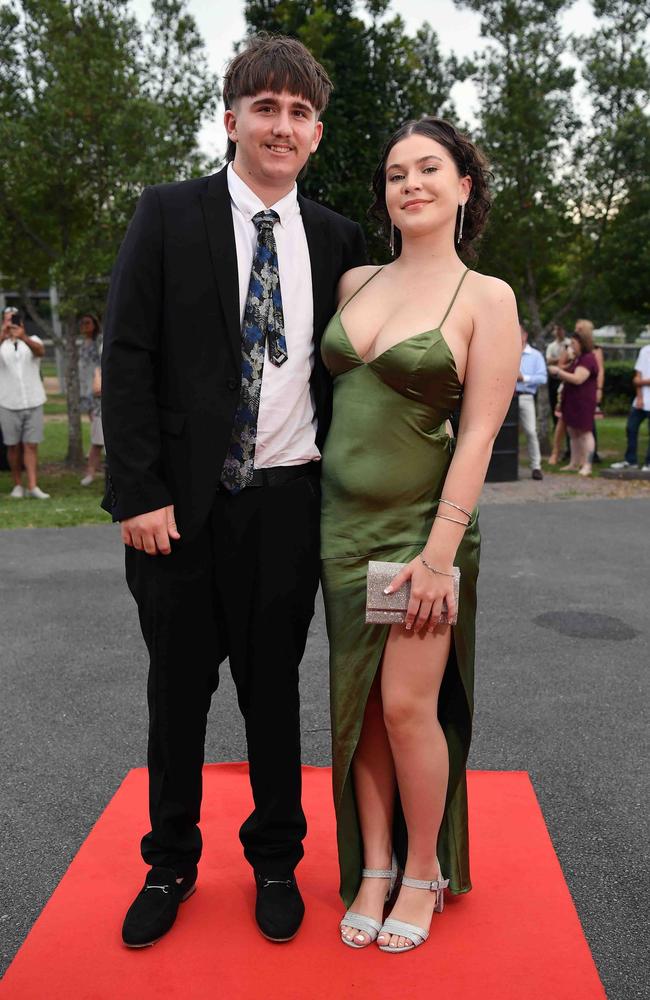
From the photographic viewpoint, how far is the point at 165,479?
2.41 m

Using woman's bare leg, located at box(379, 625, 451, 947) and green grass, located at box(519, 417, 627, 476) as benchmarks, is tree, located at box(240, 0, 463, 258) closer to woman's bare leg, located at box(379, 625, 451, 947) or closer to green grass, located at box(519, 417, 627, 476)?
green grass, located at box(519, 417, 627, 476)

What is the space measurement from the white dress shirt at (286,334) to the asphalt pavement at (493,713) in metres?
1.54

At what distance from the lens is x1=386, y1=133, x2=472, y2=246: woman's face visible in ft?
7.70

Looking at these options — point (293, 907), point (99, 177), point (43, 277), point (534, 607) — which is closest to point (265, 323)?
point (293, 907)

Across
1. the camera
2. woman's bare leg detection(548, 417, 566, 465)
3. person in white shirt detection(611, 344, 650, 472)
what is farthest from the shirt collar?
woman's bare leg detection(548, 417, 566, 465)

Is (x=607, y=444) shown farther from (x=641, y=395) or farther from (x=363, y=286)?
(x=363, y=286)

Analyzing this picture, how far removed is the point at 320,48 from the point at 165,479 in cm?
918


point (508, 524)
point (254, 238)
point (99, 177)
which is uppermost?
point (99, 177)

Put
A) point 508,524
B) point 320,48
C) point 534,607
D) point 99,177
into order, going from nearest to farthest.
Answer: point 534,607, point 508,524, point 320,48, point 99,177

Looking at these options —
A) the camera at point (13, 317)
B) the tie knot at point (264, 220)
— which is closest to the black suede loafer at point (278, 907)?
the tie knot at point (264, 220)

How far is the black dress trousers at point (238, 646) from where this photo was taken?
2422 millimetres

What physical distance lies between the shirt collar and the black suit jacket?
70 mm

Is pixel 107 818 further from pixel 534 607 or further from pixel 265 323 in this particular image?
pixel 534 607

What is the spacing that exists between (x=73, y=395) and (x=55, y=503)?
3.31 metres
